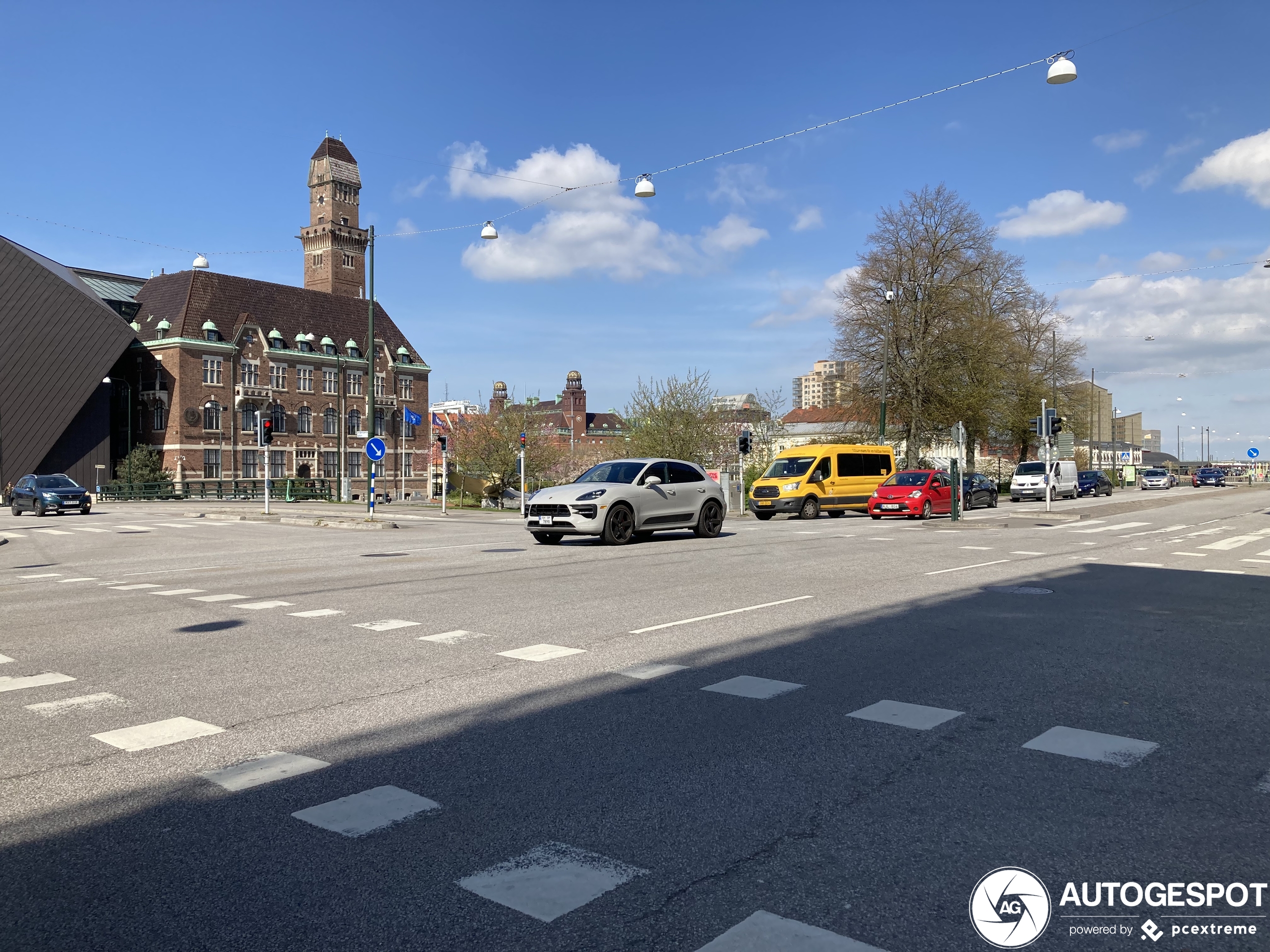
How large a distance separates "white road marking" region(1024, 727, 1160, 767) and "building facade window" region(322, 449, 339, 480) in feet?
275

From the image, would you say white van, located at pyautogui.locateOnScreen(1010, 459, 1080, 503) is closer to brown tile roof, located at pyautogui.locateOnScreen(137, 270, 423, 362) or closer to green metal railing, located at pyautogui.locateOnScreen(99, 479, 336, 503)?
green metal railing, located at pyautogui.locateOnScreen(99, 479, 336, 503)

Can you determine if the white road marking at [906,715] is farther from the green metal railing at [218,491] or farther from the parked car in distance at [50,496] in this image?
the green metal railing at [218,491]

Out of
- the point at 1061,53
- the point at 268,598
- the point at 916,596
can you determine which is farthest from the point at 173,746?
the point at 1061,53

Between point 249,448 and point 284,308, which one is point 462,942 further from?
point 284,308

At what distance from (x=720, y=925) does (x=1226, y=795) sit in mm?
2493

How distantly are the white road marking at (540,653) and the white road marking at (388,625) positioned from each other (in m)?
1.58

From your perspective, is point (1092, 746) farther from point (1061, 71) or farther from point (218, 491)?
point (218, 491)

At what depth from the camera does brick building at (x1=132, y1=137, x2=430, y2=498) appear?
73.4 meters

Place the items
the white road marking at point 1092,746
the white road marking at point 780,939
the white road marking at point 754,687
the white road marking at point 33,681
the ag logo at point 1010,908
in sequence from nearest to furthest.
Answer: the white road marking at point 780,939 < the ag logo at point 1010,908 < the white road marking at point 1092,746 < the white road marking at point 754,687 < the white road marking at point 33,681

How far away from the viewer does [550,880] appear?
10.3ft

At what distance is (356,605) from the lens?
9.77 m

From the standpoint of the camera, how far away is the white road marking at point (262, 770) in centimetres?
416

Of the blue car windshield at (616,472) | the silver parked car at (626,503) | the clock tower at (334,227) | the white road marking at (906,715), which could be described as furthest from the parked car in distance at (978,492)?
the clock tower at (334,227)

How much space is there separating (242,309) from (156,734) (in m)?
82.6
